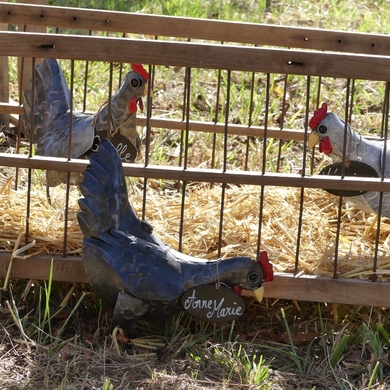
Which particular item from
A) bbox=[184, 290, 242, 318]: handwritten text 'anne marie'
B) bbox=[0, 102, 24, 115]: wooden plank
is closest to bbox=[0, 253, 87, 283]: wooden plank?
bbox=[184, 290, 242, 318]: handwritten text 'anne marie'

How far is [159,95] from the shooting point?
5.60 metres

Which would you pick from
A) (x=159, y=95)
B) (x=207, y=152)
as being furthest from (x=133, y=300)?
(x=159, y=95)

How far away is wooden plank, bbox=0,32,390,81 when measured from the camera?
9.09 feet

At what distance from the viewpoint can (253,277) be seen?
2.80m

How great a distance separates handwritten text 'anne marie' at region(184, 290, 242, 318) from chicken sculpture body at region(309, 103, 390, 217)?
2.57ft

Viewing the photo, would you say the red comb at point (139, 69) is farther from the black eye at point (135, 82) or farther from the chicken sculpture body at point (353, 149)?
the chicken sculpture body at point (353, 149)

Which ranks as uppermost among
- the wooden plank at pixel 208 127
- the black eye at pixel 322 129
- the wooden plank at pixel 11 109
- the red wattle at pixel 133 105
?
the red wattle at pixel 133 105

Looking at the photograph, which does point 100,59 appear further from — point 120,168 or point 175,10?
point 175,10

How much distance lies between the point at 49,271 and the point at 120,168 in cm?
56

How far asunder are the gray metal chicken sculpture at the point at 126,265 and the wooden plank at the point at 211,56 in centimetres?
33

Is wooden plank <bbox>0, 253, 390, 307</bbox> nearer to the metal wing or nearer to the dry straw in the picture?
the dry straw

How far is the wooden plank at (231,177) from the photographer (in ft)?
9.60

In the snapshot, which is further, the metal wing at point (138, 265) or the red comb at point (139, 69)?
the red comb at point (139, 69)

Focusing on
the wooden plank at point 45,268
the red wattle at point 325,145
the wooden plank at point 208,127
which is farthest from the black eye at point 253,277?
the wooden plank at point 208,127
